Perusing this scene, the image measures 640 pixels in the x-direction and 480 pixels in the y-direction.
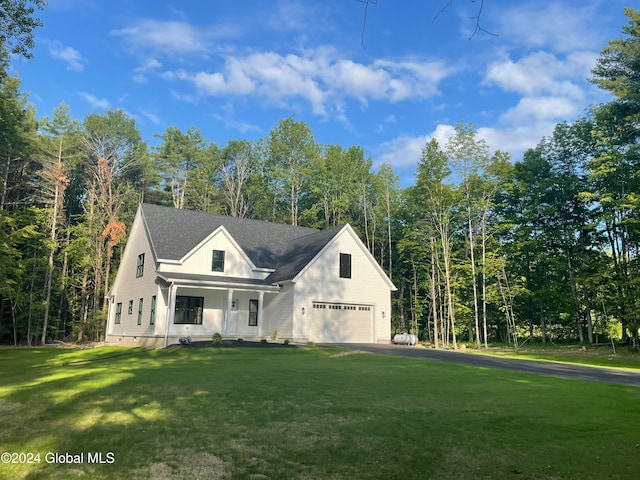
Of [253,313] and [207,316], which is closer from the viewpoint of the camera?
[207,316]

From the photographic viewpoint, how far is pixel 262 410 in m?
7.17

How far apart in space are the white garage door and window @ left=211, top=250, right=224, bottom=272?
19.2 ft

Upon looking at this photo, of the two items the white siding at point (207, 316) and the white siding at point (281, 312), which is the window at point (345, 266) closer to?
the white siding at point (281, 312)

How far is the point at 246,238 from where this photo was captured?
30.1m

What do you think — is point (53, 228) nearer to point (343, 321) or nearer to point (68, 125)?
point (68, 125)

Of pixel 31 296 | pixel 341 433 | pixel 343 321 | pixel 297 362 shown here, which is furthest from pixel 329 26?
pixel 31 296

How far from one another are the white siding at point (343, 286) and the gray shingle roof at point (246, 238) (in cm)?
70

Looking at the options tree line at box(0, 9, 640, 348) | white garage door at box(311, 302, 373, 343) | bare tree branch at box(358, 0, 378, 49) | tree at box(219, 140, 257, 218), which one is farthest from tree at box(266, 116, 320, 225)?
bare tree branch at box(358, 0, 378, 49)

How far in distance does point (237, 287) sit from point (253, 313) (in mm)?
2961

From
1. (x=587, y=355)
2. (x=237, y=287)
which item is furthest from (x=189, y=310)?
(x=587, y=355)

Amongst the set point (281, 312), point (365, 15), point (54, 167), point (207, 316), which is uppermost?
point (54, 167)

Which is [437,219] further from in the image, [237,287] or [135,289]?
[135,289]

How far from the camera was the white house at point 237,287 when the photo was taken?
2406 centimetres

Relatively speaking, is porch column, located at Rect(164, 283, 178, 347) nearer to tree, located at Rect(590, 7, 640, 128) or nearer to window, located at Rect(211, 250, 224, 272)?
window, located at Rect(211, 250, 224, 272)
